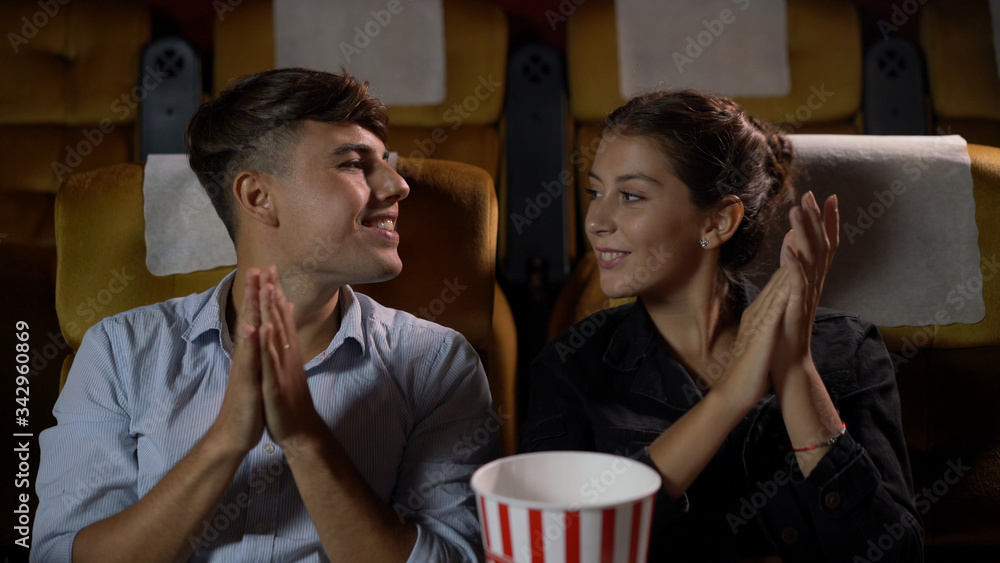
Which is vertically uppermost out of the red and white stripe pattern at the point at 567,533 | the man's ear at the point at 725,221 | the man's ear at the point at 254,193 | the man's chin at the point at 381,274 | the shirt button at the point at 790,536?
the man's ear at the point at 254,193

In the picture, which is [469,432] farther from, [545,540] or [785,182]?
[785,182]

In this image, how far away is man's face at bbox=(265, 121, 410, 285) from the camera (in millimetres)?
1195

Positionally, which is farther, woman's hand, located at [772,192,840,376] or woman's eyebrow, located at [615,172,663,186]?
woman's eyebrow, located at [615,172,663,186]

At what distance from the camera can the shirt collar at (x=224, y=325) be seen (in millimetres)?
1183

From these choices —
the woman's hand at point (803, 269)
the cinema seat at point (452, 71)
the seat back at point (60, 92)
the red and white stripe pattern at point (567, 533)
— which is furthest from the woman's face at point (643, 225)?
the seat back at point (60, 92)

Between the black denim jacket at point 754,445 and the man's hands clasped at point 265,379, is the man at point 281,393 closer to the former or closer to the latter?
the man's hands clasped at point 265,379

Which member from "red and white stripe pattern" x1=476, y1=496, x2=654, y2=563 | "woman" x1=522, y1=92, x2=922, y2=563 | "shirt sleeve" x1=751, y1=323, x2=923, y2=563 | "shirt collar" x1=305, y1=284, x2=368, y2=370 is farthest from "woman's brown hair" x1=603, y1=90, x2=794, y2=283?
"red and white stripe pattern" x1=476, y1=496, x2=654, y2=563

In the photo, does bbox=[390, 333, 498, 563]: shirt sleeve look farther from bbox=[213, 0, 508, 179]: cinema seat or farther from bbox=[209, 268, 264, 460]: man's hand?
bbox=[213, 0, 508, 179]: cinema seat

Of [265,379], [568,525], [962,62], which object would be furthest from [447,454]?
[962,62]

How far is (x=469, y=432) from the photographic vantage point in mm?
1176

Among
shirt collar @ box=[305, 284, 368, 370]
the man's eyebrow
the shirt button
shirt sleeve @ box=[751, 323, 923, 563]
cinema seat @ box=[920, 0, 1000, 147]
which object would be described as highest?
cinema seat @ box=[920, 0, 1000, 147]

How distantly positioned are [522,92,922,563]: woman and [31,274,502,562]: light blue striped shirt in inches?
5.6

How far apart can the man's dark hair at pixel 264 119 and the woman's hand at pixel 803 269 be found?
2.23 feet

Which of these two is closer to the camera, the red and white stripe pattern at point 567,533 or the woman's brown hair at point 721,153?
the red and white stripe pattern at point 567,533
